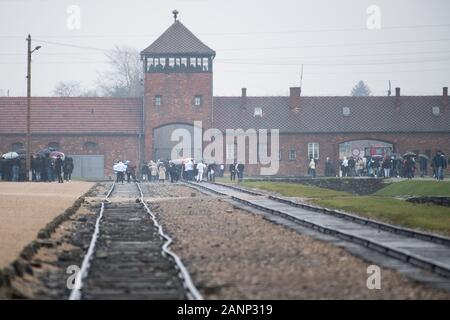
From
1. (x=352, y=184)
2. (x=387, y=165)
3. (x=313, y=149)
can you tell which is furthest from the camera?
(x=313, y=149)

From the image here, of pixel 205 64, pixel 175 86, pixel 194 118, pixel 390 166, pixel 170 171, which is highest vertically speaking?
pixel 205 64

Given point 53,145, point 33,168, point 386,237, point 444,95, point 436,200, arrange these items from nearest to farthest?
point 386,237
point 436,200
point 33,168
point 53,145
point 444,95

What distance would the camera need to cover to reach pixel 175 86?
82.4m

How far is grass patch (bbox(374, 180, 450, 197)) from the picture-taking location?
45.5 m

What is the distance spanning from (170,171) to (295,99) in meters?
24.3

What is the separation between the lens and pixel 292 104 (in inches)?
3516

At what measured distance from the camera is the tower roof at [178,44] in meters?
82.8

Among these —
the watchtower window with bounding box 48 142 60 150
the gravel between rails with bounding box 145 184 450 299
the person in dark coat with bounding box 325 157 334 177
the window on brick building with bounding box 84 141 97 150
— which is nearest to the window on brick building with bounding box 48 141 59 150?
the watchtower window with bounding box 48 142 60 150

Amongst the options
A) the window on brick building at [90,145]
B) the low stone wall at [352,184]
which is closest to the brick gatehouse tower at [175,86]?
the window on brick building at [90,145]

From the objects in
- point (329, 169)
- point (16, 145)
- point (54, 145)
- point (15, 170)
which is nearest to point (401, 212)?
point (15, 170)

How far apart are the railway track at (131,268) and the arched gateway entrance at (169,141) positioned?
57.1 m

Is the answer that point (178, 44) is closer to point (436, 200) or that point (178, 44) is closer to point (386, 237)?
point (436, 200)
